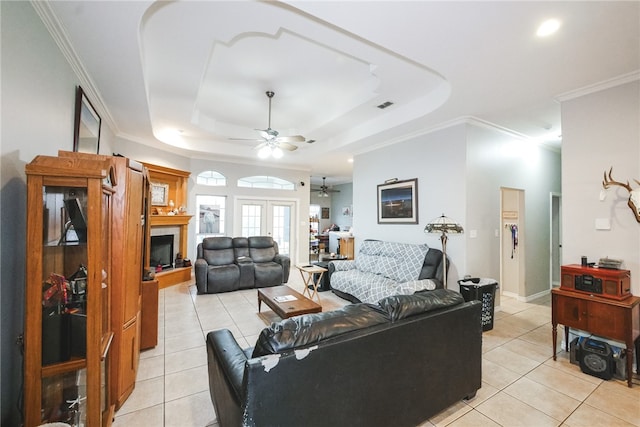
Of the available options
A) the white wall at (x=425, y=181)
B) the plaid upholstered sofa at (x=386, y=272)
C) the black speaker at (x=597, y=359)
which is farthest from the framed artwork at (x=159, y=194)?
the black speaker at (x=597, y=359)

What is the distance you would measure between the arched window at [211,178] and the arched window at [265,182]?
0.44m

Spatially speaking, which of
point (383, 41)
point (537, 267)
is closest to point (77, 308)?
point (383, 41)

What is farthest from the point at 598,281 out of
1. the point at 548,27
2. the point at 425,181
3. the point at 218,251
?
the point at 218,251

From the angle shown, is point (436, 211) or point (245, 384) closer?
point (245, 384)

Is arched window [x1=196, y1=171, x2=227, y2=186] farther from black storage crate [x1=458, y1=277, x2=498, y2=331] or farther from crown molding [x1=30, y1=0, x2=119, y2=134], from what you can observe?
black storage crate [x1=458, y1=277, x2=498, y2=331]

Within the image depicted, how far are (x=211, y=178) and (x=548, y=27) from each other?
6624 millimetres

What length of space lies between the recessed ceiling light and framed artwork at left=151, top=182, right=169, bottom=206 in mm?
6486

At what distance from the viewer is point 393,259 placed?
4.50m

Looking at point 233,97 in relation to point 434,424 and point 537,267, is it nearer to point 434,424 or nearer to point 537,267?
point 434,424

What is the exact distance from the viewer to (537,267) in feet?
16.4

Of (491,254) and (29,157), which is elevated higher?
(29,157)

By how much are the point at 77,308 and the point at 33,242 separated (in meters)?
0.44

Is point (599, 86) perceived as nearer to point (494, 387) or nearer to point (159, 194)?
point (494, 387)

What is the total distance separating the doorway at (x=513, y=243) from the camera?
4820 millimetres
